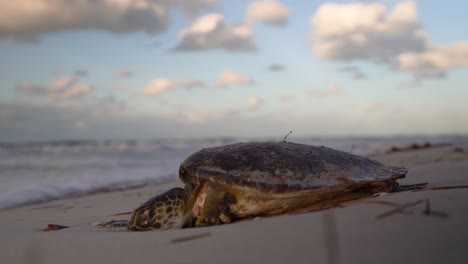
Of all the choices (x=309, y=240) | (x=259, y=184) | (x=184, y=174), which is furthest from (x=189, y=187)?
(x=309, y=240)

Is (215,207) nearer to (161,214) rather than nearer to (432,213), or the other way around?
(161,214)

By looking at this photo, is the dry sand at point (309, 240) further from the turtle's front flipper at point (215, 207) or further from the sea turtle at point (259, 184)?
the turtle's front flipper at point (215, 207)

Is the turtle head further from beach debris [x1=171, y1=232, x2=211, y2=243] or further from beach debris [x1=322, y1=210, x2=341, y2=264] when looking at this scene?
beach debris [x1=322, y1=210, x2=341, y2=264]

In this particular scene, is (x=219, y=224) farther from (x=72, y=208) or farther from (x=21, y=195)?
(x=21, y=195)

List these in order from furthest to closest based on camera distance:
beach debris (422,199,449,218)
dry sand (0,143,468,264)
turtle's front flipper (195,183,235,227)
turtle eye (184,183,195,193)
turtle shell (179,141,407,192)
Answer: turtle eye (184,183,195,193), turtle's front flipper (195,183,235,227), turtle shell (179,141,407,192), beach debris (422,199,449,218), dry sand (0,143,468,264)

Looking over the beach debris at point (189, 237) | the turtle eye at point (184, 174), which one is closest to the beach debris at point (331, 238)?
the beach debris at point (189, 237)

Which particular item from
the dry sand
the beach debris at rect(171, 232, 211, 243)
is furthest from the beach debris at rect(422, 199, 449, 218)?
the beach debris at rect(171, 232, 211, 243)

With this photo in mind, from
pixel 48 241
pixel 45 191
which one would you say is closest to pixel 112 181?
pixel 45 191
